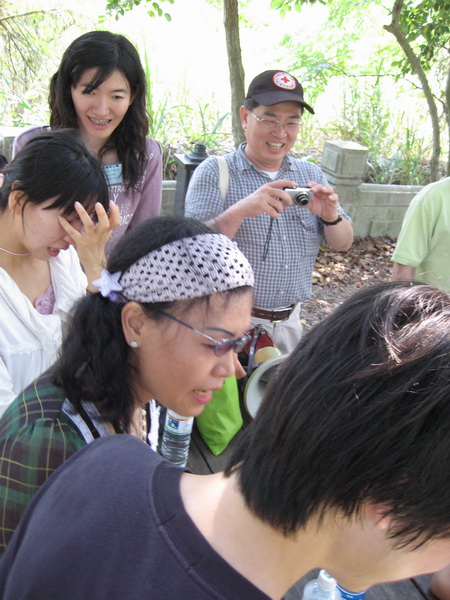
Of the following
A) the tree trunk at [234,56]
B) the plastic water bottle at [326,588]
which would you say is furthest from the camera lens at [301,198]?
the tree trunk at [234,56]

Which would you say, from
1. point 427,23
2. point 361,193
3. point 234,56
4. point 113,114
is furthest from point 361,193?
point 113,114

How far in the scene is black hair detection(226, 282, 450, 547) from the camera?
70 centimetres

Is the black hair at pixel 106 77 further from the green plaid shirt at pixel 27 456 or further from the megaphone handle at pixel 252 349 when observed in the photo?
the green plaid shirt at pixel 27 456

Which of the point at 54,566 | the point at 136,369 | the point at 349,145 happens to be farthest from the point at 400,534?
the point at 349,145

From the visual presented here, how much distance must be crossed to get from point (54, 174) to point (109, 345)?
0.73 m

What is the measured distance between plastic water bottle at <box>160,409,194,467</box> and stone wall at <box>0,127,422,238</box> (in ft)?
13.7

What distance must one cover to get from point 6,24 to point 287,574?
6.54 metres

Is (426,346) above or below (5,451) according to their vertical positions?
above

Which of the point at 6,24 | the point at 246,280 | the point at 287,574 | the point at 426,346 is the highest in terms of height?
the point at 6,24

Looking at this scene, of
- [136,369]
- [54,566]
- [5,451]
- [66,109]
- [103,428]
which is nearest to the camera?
[54,566]

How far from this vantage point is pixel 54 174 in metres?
1.79

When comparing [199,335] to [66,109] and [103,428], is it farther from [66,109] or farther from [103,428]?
[66,109]

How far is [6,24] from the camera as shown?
5.87 meters

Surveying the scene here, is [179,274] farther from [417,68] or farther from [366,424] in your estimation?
[417,68]
